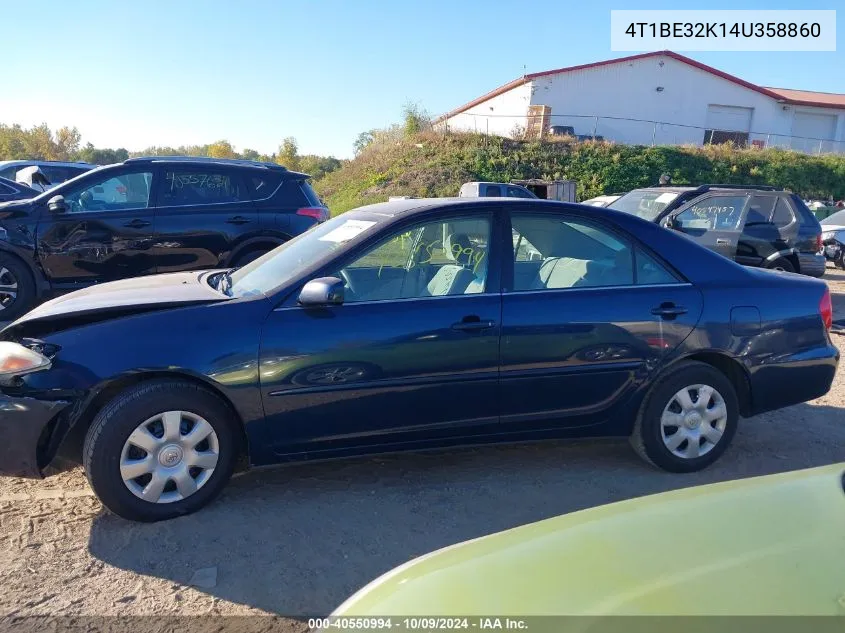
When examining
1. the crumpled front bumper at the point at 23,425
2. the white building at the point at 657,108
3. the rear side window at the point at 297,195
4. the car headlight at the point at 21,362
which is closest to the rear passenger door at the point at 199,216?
the rear side window at the point at 297,195

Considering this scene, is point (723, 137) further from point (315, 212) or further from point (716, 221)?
point (315, 212)

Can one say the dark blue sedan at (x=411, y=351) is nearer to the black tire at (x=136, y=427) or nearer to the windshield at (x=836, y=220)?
the black tire at (x=136, y=427)

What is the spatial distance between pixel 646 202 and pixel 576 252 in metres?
7.35

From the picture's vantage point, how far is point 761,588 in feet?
5.08

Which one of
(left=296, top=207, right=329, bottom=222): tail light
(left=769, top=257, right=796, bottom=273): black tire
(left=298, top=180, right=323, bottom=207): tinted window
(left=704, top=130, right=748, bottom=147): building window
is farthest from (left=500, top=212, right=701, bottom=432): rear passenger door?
(left=704, top=130, right=748, bottom=147): building window

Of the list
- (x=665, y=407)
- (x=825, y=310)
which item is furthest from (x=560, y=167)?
(x=665, y=407)

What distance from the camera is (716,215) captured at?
10.4 m

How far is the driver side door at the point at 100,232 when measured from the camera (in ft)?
24.6

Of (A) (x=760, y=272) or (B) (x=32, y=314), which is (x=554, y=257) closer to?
(A) (x=760, y=272)

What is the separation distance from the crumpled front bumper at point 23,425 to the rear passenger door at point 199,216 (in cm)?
480

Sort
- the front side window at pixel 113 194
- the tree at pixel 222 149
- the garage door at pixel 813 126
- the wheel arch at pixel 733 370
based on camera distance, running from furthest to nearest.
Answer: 1. the tree at pixel 222 149
2. the garage door at pixel 813 126
3. the front side window at pixel 113 194
4. the wheel arch at pixel 733 370

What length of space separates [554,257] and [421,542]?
5.95 feet

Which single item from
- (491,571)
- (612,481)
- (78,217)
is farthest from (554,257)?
(78,217)

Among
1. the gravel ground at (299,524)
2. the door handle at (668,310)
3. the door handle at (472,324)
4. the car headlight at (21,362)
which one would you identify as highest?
the door handle at (668,310)
